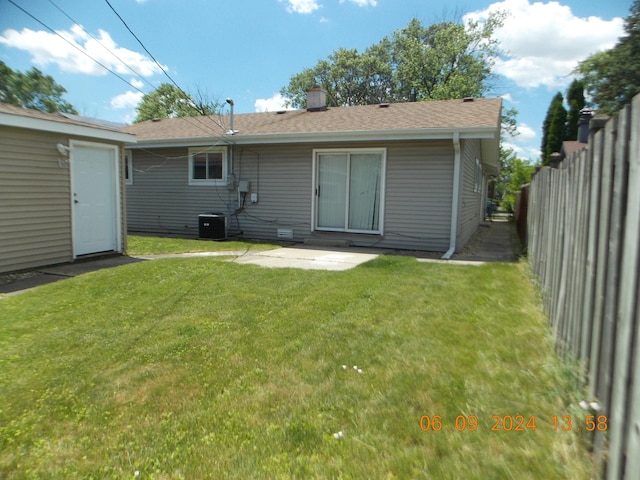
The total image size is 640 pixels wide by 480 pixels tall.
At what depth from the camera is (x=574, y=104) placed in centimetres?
2655

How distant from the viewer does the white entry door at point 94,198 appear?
7195 millimetres

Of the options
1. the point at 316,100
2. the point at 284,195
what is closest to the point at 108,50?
the point at 284,195

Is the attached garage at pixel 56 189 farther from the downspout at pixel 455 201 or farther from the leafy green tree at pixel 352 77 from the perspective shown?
the leafy green tree at pixel 352 77

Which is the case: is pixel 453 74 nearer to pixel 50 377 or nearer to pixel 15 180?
pixel 15 180

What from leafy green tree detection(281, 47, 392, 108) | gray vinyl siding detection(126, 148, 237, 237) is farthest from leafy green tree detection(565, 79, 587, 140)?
gray vinyl siding detection(126, 148, 237, 237)

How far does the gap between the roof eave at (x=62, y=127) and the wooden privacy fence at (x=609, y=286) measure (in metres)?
7.19

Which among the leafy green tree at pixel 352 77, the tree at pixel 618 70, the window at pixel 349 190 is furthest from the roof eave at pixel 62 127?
the leafy green tree at pixel 352 77

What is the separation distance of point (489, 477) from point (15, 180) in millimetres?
7308

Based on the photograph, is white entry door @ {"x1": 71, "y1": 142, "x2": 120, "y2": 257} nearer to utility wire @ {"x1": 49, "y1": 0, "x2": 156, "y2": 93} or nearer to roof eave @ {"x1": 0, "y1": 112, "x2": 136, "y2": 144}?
roof eave @ {"x1": 0, "y1": 112, "x2": 136, "y2": 144}

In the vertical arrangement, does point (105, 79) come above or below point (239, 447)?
above

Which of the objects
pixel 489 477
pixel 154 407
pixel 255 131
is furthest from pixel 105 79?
pixel 489 477

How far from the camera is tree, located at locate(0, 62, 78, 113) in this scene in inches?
1330

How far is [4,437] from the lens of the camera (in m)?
2.13

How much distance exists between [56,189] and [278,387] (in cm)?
620
